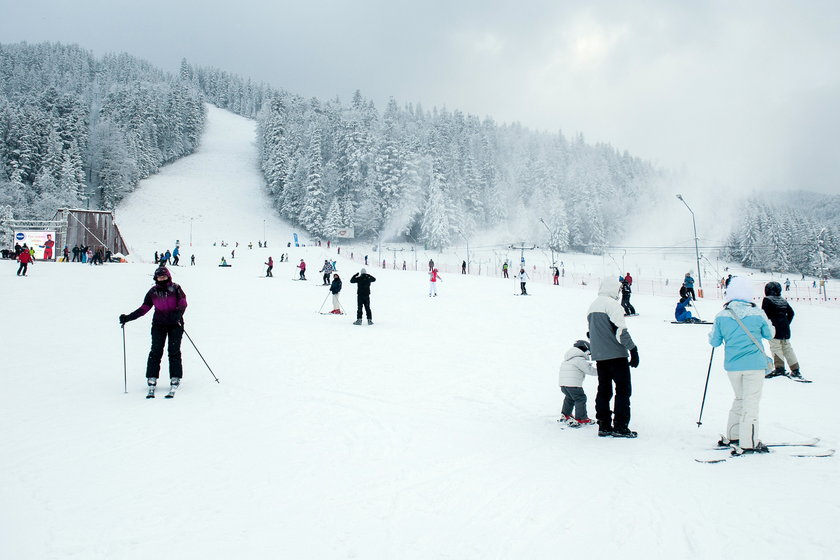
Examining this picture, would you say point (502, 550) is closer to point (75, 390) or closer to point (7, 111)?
point (75, 390)

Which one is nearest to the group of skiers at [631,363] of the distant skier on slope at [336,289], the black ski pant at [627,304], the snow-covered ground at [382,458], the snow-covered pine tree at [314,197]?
the snow-covered ground at [382,458]

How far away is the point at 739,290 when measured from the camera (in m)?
5.46

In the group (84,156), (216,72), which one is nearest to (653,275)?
(84,156)

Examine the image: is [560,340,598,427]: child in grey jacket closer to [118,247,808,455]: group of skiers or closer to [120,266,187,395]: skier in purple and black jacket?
[118,247,808,455]: group of skiers

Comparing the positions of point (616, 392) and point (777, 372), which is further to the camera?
point (777, 372)

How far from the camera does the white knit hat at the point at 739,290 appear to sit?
5.39 meters

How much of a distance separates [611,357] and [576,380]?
2.37ft

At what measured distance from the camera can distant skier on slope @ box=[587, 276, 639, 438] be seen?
18.6 ft

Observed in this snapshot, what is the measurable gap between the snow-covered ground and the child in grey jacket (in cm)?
26

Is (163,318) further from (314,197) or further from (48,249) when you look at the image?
(314,197)

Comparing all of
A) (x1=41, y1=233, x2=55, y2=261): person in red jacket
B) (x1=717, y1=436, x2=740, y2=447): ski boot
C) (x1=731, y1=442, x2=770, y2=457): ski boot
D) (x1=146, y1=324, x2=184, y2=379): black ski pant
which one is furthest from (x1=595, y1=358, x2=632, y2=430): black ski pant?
(x1=41, y1=233, x2=55, y2=261): person in red jacket

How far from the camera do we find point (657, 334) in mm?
15055

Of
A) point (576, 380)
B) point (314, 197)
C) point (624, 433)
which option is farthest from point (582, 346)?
point (314, 197)

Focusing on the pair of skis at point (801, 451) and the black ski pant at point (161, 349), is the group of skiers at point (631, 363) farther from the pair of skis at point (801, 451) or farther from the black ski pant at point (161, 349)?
the black ski pant at point (161, 349)
